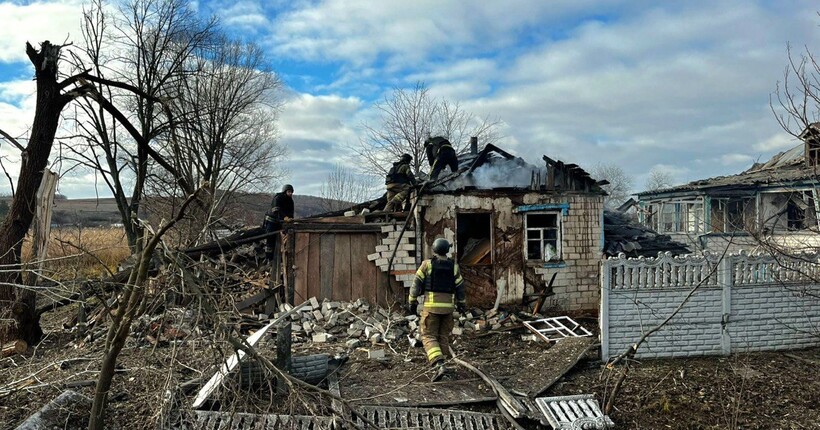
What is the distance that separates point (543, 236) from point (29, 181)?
9676mm

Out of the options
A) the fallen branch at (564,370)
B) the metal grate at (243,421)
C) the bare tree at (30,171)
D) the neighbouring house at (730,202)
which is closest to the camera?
the metal grate at (243,421)

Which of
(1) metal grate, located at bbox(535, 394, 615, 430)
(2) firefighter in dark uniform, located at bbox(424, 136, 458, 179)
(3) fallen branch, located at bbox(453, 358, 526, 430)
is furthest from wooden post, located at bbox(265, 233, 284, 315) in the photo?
(1) metal grate, located at bbox(535, 394, 615, 430)

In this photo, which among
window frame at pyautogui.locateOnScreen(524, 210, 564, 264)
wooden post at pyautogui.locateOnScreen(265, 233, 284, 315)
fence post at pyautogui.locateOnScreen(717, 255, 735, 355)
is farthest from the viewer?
window frame at pyautogui.locateOnScreen(524, 210, 564, 264)

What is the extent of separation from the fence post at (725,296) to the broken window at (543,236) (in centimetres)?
352

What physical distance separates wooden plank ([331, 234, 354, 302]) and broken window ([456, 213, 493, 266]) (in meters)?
2.39

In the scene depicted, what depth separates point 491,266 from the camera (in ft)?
35.7

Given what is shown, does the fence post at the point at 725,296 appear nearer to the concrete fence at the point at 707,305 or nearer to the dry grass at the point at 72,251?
the concrete fence at the point at 707,305

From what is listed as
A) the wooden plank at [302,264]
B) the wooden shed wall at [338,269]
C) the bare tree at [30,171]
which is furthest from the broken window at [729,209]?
the bare tree at [30,171]

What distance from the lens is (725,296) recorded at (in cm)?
795

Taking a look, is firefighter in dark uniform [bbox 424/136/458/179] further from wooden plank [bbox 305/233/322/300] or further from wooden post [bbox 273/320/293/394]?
wooden post [bbox 273/320/293/394]

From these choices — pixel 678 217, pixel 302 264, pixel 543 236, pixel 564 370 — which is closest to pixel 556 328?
pixel 564 370

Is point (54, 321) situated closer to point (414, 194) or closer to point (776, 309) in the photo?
point (414, 194)

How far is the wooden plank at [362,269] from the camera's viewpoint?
10.6 meters

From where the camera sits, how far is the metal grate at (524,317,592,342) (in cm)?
915
